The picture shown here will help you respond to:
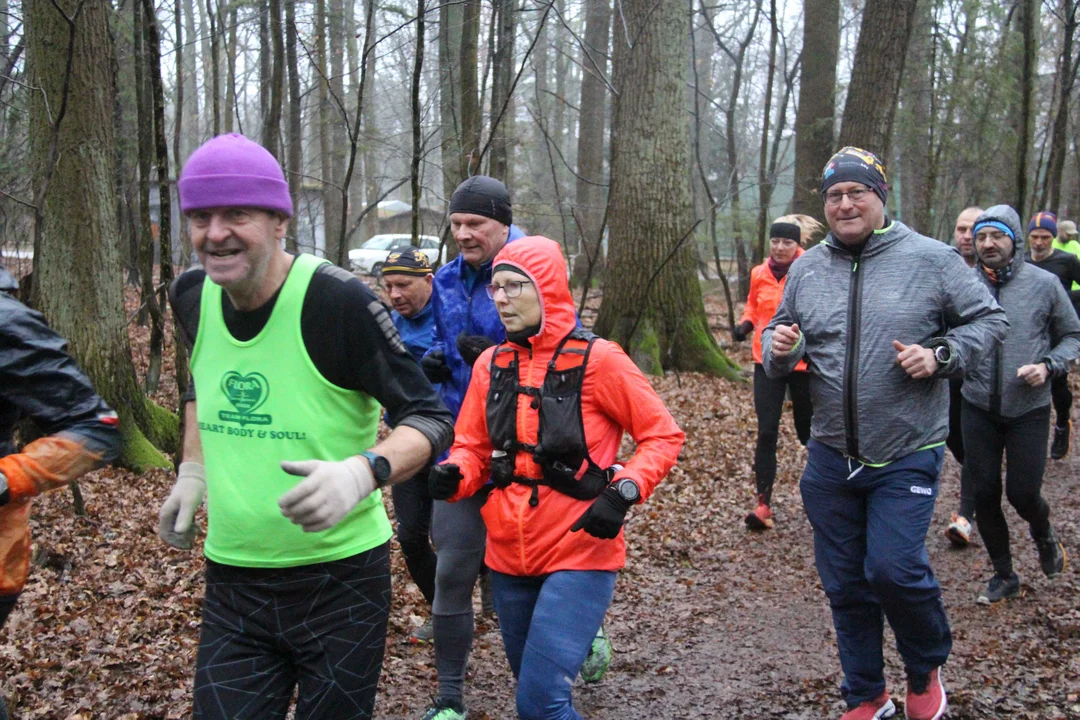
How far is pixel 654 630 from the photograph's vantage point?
5.89 meters

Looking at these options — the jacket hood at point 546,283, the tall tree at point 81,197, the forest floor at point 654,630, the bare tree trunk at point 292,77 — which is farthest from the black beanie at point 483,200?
the bare tree trunk at point 292,77

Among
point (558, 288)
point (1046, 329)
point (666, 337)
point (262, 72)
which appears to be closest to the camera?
point (558, 288)

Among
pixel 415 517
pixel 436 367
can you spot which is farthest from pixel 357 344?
pixel 415 517

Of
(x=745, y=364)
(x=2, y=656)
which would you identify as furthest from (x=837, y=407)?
(x=745, y=364)

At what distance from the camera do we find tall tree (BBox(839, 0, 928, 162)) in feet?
43.7

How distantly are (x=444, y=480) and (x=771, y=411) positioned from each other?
4.45m

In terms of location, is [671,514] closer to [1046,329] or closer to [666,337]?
[1046,329]

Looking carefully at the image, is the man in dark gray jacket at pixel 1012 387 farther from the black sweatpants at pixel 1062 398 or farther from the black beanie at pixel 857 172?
the black sweatpants at pixel 1062 398

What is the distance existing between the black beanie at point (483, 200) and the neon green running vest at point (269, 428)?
71.1 inches

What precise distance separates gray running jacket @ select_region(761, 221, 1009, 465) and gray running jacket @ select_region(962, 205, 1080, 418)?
69.6 inches

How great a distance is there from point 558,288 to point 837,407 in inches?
54.6

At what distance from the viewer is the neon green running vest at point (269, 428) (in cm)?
251

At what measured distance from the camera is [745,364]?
1510 centimetres

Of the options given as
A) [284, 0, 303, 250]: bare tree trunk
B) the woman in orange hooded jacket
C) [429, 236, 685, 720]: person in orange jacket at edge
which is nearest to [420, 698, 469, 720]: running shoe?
[429, 236, 685, 720]: person in orange jacket at edge
